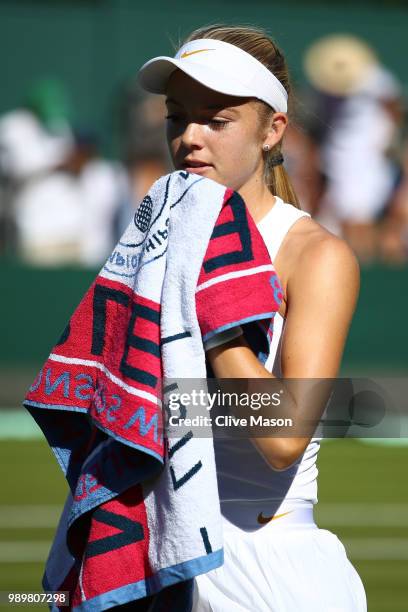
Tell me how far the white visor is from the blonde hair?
0.04m

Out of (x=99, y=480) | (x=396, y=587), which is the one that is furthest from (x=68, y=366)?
(x=396, y=587)

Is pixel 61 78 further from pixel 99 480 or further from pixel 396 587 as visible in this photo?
pixel 99 480

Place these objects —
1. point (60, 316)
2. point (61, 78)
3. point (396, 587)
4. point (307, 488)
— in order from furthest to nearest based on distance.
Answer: point (61, 78) < point (60, 316) < point (396, 587) < point (307, 488)

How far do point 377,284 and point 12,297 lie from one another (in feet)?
13.5

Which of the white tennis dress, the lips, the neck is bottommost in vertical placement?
the white tennis dress

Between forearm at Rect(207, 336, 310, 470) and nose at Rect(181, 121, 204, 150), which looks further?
nose at Rect(181, 121, 204, 150)

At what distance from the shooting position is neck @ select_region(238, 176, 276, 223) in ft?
8.79

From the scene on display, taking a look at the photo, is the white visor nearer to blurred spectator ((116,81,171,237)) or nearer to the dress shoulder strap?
the dress shoulder strap

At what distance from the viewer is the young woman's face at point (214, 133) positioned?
258cm

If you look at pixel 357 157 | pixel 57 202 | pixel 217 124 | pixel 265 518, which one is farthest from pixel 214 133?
pixel 357 157

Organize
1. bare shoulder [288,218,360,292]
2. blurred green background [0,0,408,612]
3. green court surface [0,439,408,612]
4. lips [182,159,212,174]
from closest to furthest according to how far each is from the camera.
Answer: bare shoulder [288,218,360,292] → lips [182,159,212,174] → green court surface [0,439,408,612] → blurred green background [0,0,408,612]

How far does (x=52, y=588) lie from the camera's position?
2.60 m

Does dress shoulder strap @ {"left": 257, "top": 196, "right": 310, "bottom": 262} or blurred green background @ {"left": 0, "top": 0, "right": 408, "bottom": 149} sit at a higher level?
dress shoulder strap @ {"left": 257, "top": 196, "right": 310, "bottom": 262}

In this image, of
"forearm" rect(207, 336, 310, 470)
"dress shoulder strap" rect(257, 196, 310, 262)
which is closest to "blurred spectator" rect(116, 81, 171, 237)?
"dress shoulder strap" rect(257, 196, 310, 262)
